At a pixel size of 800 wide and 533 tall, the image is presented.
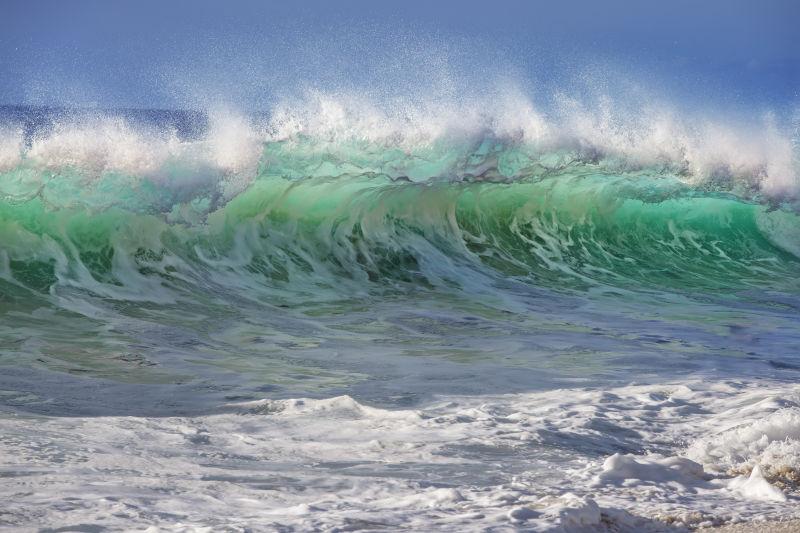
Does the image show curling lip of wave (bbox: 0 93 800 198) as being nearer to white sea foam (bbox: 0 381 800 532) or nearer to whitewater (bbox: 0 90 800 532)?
whitewater (bbox: 0 90 800 532)

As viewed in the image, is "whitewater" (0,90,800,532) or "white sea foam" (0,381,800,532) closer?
"white sea foam" (0,381,800,532)

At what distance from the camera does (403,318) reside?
6.81 meters

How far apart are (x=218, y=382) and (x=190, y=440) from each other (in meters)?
1.07

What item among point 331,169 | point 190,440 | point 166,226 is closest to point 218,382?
point 190,440

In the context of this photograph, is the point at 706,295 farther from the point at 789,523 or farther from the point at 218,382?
the point at 789,523

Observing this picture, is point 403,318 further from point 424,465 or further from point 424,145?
point 424,145

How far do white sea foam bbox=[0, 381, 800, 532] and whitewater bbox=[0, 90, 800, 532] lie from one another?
1 cm

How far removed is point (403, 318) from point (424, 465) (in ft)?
11.7

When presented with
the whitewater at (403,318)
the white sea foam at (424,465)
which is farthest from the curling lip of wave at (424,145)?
the white sea foam at (424,465)

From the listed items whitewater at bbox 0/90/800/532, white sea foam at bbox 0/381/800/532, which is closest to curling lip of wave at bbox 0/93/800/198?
whitewater at bbox 0/90/800/532

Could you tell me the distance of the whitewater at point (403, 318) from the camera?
2.97 meters

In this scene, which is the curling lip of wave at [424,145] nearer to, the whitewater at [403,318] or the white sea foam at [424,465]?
the whitewater at [403,318]

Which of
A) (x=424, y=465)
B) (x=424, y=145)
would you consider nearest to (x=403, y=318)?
(x=424, y=465)

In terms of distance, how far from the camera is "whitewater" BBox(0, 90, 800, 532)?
117 inches
